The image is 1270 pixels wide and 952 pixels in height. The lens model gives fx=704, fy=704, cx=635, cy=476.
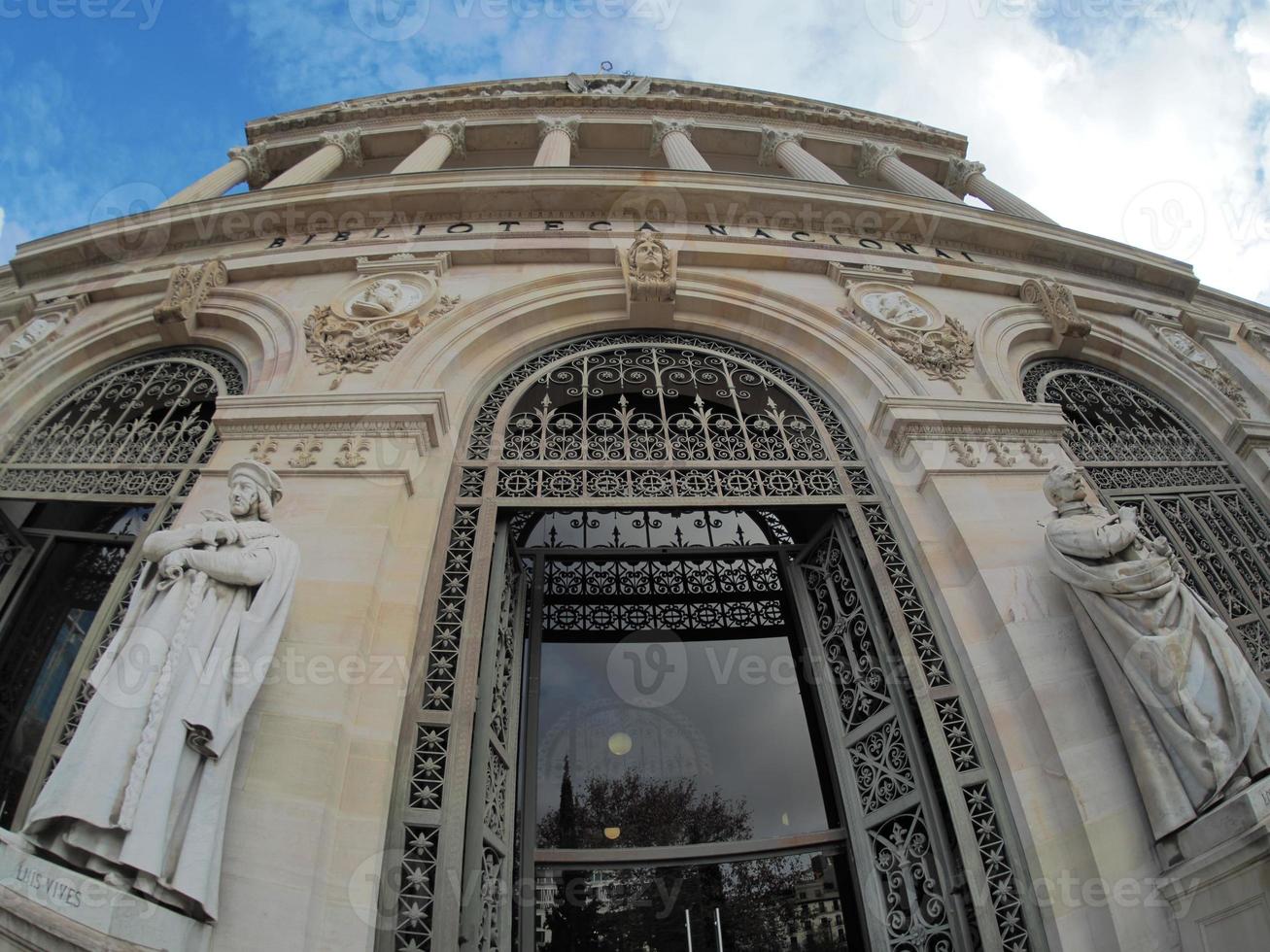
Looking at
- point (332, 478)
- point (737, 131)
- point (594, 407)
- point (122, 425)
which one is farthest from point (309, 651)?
point (737, 131)

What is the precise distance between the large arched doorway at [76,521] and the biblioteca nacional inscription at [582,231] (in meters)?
2.79

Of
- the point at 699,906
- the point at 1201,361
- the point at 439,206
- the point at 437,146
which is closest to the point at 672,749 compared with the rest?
the point at 699,906

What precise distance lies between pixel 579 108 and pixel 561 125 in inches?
56.5

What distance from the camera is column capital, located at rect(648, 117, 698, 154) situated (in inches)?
667

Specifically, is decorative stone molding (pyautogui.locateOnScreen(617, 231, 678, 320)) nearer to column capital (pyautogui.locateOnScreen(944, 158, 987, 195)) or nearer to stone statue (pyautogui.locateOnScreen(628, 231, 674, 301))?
stone statue (pyautogui.locateOnScreen(628, 231, 674, 301))

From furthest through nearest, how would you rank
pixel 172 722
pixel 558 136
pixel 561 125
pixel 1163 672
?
pixel 561 125 < pixel 558 136 < pixel 1163 672 < pixel 172 722

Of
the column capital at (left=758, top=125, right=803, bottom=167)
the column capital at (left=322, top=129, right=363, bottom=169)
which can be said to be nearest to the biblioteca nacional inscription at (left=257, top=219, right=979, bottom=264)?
the column capital at (left=758, top=125, right=803, bottom=167)

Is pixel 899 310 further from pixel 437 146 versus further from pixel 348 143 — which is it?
pixel 348 143

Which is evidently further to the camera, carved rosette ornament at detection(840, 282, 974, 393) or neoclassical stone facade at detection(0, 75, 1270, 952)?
carved rosette ornament at detection(840, 282, 974, 393)

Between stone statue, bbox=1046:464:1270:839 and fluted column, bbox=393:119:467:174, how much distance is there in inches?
552

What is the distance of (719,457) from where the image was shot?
313 inches

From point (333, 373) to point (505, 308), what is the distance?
2370 millimetres

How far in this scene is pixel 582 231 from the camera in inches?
413

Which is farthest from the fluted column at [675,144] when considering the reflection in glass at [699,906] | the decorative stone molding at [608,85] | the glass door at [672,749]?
the reflection in glass at [699,906]
